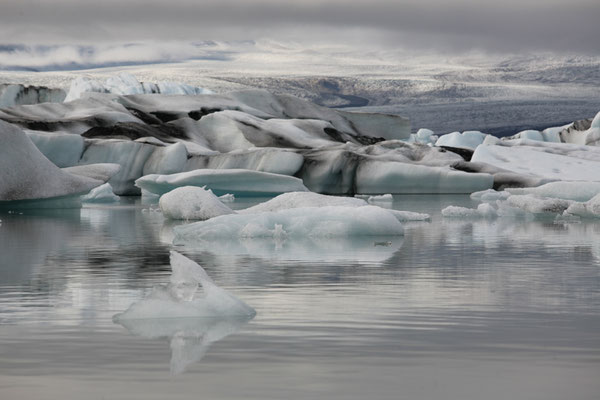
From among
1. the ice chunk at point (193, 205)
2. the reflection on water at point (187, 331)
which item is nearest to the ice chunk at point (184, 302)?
the reflection on water at point (187, 331)

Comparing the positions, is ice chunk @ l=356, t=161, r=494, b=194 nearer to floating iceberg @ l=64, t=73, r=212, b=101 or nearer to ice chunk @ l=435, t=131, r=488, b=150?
floating iceberg @ l=64, t=73, r=212, b=101

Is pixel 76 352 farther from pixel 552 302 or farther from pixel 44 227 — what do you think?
pixel 44 227

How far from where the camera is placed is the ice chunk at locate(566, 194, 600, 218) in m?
12.4

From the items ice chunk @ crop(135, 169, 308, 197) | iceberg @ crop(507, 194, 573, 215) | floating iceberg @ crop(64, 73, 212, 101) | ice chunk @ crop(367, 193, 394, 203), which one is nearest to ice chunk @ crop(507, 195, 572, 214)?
iceberg @ crop(507, 194, 573, 215)

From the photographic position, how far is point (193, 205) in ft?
38.8

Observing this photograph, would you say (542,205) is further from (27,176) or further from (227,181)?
(227,181)

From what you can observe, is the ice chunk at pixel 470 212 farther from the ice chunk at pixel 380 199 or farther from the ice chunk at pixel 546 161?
the ice chunk at pixel 546 161

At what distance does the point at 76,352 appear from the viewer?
143 inches

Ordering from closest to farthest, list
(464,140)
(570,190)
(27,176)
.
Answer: (27,176)
(570,190)
(464,140)

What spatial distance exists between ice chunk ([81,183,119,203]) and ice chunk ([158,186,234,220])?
605 cm

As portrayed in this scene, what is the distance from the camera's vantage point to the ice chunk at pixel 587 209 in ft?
40.7

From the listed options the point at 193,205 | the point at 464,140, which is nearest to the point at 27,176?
the point at 193,205

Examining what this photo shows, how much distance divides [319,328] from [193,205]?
25.6 feet

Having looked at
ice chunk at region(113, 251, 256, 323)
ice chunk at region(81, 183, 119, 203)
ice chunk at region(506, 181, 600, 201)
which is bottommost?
ice chunk at region(113, 251, 256, 323)
